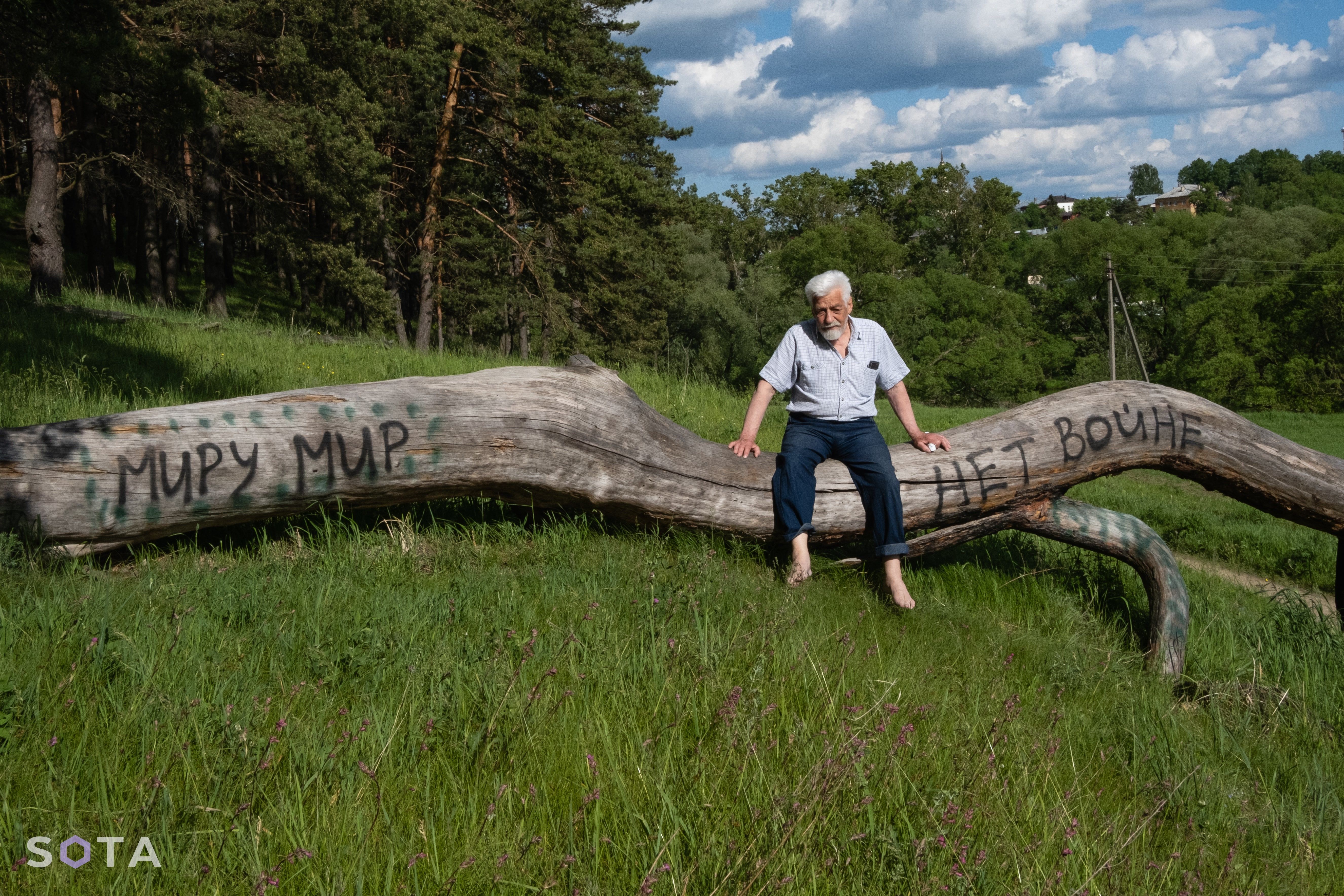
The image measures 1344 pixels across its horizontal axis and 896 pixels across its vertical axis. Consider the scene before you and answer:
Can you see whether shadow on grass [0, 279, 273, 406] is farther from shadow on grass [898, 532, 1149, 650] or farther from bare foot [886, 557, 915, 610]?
shadow on grass [898, 532, 1149, 650]

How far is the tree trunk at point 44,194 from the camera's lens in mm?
→ 13609

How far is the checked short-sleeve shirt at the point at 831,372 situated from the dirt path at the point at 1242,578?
5.12 m

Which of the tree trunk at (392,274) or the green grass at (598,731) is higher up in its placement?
the tree trunk at (392,274)

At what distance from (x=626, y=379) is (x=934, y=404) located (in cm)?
5833

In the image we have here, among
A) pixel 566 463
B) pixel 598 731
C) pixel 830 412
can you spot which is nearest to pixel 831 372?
pixel 830 412

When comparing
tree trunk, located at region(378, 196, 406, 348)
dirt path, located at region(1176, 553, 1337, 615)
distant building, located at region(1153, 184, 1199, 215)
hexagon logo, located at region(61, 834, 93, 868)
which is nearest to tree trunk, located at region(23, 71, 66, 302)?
tree trunk, located at region(378, 196, 406, 348)

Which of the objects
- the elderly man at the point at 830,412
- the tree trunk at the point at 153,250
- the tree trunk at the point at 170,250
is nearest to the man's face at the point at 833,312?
the elderly man at the point at 830,412

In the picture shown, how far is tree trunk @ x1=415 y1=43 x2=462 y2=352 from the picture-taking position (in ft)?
82.9

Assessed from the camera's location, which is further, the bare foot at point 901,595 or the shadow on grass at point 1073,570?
the shadow on grass at point 1073,570

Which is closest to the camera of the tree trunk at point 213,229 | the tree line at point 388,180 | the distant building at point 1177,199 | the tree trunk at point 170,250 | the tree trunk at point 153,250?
the tree line at point 388,180

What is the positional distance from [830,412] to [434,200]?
23640 millimetres

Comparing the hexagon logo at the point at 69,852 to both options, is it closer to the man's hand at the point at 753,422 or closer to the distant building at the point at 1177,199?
the man's hand at the point at 753,422

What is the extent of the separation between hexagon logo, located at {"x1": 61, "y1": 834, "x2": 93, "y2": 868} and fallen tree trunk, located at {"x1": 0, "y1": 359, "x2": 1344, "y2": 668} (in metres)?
2.46

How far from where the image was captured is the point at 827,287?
16.8 ft
